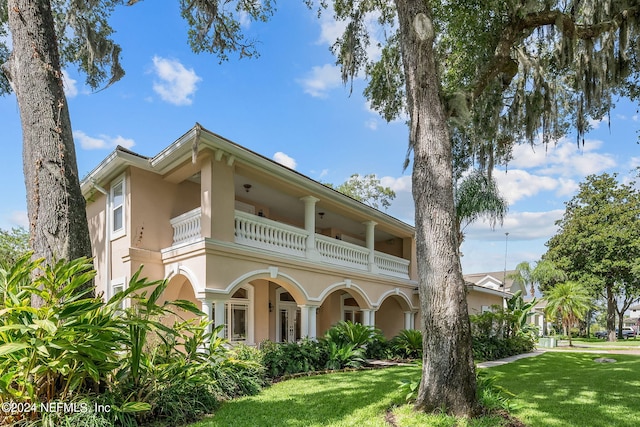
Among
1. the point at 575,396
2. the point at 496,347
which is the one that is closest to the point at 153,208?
the point at 575,396

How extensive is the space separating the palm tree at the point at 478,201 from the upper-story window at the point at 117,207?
12.2m

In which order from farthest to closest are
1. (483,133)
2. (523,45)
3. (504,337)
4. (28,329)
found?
(504,337), (483,133), (523,45), (28,329)

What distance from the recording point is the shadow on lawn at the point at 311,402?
5.88 m

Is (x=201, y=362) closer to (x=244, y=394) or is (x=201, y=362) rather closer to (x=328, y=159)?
(x=244, y=394)

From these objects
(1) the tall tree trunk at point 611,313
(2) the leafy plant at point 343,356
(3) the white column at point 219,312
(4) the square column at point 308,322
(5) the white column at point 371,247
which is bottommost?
(1) the tall tree trunk at point 611,313

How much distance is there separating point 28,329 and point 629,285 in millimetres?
38772

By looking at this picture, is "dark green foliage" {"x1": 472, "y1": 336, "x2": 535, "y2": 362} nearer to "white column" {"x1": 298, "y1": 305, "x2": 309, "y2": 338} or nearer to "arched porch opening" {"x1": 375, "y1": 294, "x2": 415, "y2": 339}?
"arched porch opening" {"x1": 375, "y1": 294, "x2": 415, "y2": 339}

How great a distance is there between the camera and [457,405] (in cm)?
545

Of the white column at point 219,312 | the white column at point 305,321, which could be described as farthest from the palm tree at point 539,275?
the white column at point 219,312

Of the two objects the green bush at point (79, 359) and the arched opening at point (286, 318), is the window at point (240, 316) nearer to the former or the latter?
the arched opening at point (286, 318)

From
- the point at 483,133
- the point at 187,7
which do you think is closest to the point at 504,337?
the point at 483,133

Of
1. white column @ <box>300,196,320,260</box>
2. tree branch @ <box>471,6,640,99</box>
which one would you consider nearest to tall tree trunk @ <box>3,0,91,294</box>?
white column @ <box>300,196,320,260</box>

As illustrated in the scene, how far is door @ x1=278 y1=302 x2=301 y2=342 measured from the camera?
1533cm

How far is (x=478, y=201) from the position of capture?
16328 mm
